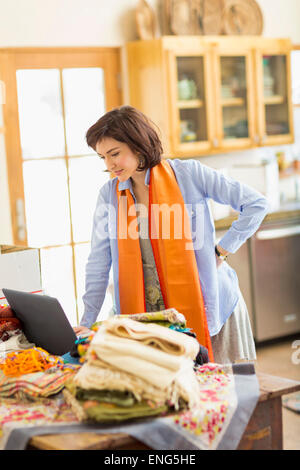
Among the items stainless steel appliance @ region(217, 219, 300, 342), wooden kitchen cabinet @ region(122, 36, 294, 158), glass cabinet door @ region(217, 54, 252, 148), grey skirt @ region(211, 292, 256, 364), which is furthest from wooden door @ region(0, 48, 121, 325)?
grey skirt @ region(211, 292, 256, 364)

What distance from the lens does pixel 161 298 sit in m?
2.48

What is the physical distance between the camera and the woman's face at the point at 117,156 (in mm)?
2289

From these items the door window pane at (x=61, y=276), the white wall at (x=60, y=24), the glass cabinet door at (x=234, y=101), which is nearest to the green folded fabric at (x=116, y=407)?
the white wall at (x=60, y=24)

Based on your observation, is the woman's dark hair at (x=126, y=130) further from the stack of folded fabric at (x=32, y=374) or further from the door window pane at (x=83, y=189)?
the door window pane at (x=83, y=189)

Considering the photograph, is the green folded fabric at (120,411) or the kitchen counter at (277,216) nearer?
the green folded fabric at (120,411)

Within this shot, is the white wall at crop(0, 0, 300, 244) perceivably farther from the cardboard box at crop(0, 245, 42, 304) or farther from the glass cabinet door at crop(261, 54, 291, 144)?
the cardboard box at crop(0, 245, 42, 304)

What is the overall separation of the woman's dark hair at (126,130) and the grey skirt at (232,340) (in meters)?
0.72

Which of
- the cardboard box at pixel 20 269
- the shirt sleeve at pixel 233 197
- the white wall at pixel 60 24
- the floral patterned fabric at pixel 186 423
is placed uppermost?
the white wall at pixel 60 24

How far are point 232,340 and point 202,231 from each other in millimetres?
433

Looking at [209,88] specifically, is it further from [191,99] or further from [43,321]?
[43,321]

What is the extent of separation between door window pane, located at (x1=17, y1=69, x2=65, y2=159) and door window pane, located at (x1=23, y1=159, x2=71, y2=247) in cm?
9

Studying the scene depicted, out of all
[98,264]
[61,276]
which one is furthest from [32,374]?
[61,276]

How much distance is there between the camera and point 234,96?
4.73m

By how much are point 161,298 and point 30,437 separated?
1052mm
